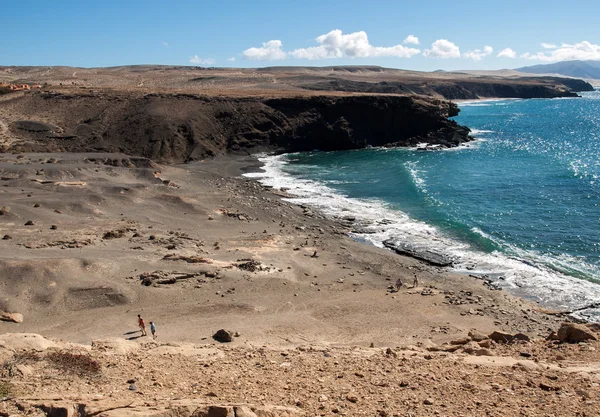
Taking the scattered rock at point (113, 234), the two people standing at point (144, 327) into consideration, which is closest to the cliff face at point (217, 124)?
the scattered rock at point (113, 234)

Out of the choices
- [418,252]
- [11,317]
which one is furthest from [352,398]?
[418,252]

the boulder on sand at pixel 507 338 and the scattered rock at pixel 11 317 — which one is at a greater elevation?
the boulder on sand at pixel 507 338

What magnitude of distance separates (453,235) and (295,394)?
2745 cm

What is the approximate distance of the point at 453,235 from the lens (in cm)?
3809

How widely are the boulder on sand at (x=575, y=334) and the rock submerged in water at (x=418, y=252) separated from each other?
47.1 feet

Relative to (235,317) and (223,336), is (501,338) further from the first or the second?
(235,317)

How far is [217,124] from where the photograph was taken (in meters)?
74.9

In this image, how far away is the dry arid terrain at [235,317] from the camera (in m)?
12.8

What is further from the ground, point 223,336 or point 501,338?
point 501,338

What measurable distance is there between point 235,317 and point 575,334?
13232 mm

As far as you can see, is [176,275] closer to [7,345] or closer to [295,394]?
[7,345]

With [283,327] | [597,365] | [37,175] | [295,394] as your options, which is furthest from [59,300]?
[37,175]

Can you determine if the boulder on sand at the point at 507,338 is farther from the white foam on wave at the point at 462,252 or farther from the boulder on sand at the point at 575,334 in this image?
the white foam on wave at the point at 462,252

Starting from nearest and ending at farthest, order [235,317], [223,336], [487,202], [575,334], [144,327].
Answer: [575,334]
[223,336]
[144,327]
[235,317]
[487,202]
